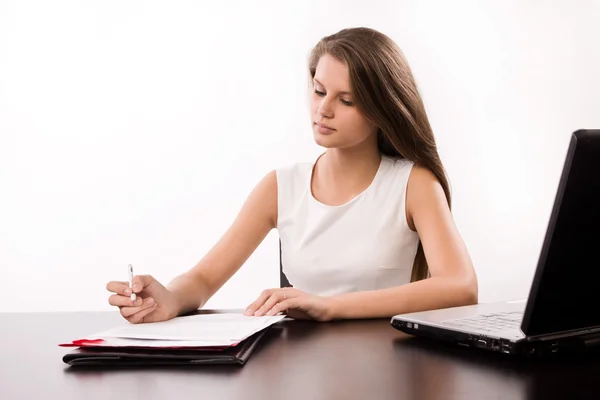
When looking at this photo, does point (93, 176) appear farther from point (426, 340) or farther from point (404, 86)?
point (426, 340)

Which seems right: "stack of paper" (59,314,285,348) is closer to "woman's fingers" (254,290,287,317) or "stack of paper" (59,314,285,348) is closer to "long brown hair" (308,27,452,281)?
"woman's fingers" (254,290,287,317)

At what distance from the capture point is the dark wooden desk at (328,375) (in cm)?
88

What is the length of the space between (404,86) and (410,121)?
103 millimetres

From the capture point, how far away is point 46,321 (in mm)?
1561

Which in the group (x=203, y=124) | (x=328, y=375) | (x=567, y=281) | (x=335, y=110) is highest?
(x=203, y=124)

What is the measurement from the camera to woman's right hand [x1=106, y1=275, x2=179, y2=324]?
56.8 inches

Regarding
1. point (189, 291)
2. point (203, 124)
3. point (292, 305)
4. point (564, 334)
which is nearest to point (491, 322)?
point (564, 334)

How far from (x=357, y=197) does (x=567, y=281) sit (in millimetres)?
1270

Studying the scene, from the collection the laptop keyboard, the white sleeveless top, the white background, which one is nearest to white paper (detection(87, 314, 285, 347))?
the laptop keyboard

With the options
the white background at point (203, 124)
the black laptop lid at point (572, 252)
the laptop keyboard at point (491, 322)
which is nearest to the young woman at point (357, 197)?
the laptop keyboard at point (491, 322)

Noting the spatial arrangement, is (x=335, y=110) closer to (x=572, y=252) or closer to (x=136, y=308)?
(x=136, y=308)

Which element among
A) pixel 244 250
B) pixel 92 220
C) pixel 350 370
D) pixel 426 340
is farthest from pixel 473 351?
pixel 92 220

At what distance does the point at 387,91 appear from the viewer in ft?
6.68

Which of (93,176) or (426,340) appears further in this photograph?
(93,176)
